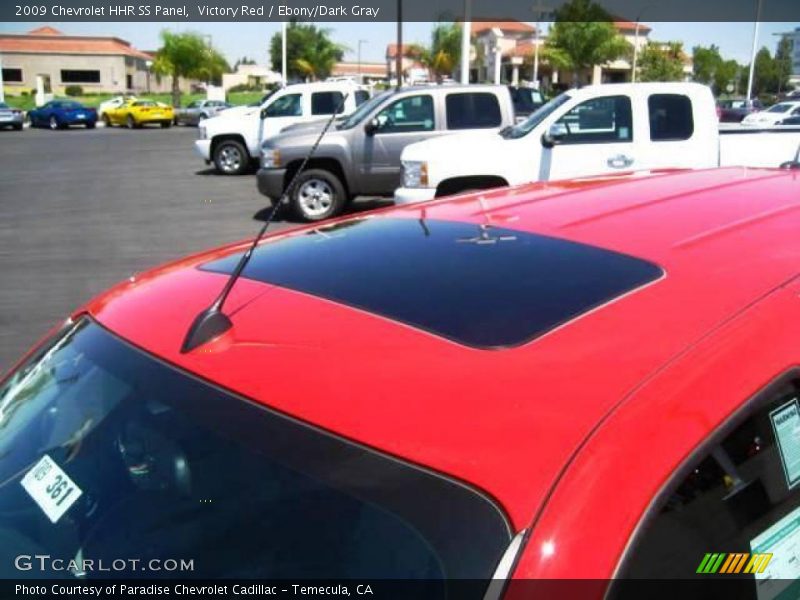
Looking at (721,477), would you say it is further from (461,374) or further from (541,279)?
(541,279)

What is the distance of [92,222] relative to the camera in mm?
12078

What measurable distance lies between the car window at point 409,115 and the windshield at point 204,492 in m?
10.5

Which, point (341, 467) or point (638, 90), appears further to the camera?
point (638, 90)

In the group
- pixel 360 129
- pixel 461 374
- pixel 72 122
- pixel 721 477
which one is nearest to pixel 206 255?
pixel 461 374

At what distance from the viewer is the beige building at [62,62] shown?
70.1 m

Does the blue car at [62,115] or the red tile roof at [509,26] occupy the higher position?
the red tile roof at [509,26]

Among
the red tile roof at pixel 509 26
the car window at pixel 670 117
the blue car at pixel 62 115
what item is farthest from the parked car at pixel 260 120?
the red tile roof at pixel 509 26

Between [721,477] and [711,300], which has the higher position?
[711,300]

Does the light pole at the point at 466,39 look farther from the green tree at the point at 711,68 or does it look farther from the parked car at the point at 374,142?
the green tree at the point at 711,68

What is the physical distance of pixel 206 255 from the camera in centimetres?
217

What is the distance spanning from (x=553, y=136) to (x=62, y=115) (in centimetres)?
3620

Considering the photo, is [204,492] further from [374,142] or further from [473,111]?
[473,111]

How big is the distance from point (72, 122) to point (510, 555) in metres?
43.4

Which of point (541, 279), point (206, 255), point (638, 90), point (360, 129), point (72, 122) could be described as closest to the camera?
point (541, 279)
